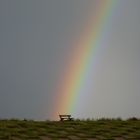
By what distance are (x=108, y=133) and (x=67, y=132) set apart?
624 millimetres

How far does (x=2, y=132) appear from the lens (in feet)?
16.8

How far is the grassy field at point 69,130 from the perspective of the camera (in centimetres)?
517

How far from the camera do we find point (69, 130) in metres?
5.58

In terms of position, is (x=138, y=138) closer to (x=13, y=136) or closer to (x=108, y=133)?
(x=108, y=133)

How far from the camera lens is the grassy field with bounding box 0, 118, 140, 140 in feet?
17.0

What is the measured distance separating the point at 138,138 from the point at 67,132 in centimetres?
104

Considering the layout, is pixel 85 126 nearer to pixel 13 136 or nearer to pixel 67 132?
pixel 67 132

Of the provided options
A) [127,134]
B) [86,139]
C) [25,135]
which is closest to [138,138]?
[127,134]

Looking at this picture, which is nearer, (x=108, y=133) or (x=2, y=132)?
(x=2, y=132)

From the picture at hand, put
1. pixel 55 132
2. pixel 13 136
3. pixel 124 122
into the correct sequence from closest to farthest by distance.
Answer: pixel 13 136 → pixel 55 132 → pixel 124 122

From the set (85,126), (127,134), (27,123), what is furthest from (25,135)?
(127,134)

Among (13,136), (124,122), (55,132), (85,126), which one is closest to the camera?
(13,136)

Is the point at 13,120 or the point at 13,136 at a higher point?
the point at 13,120

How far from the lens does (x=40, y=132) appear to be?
17.5ft
